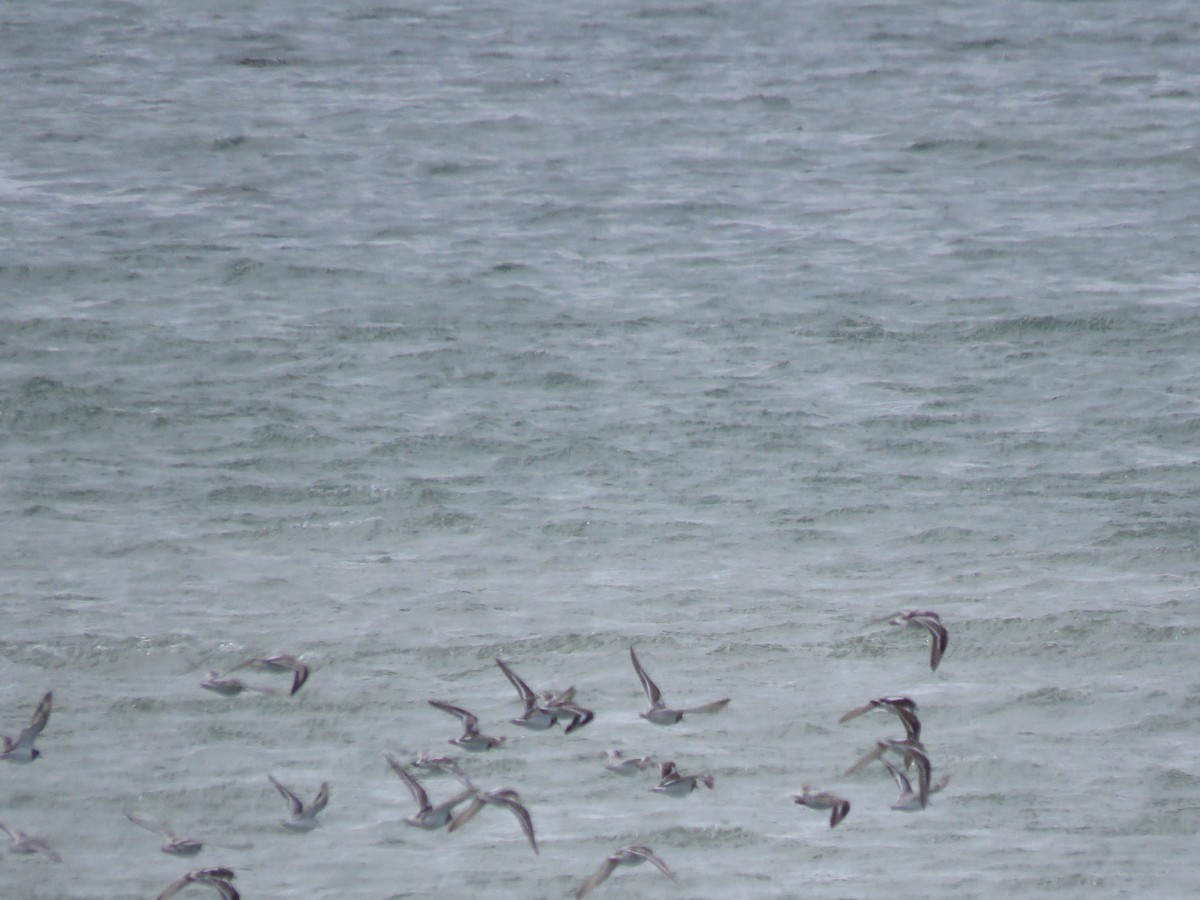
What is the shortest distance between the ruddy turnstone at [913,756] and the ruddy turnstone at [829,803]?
0.36m

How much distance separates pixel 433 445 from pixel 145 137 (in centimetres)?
1791

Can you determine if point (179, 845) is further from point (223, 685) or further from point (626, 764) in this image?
point (626, 764)

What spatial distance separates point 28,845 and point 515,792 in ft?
17.1

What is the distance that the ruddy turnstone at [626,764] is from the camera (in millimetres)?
19578

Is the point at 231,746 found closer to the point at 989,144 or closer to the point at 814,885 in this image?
the point at 814,885

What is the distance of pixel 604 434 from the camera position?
31031mm

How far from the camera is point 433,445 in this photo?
30734 mm

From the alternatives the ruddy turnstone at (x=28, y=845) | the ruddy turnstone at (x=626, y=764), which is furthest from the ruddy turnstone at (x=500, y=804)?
the ruddy turnstone at (x=28, y=845)

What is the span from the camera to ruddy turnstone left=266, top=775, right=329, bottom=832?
19344 millimetres

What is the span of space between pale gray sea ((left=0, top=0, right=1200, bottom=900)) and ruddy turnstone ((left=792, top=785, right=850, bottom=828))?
0.40m

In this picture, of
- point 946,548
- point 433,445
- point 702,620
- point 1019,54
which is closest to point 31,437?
point 433,445

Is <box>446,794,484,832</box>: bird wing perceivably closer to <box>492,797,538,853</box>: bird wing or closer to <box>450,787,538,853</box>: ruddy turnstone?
<box>450,787,538,853</box>: ruddy turnstone

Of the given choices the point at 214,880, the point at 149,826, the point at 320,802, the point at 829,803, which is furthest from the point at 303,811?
the point at 829,803

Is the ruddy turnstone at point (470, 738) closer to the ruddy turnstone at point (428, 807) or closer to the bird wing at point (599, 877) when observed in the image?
the ruddy turnstone at point (428, 807)
